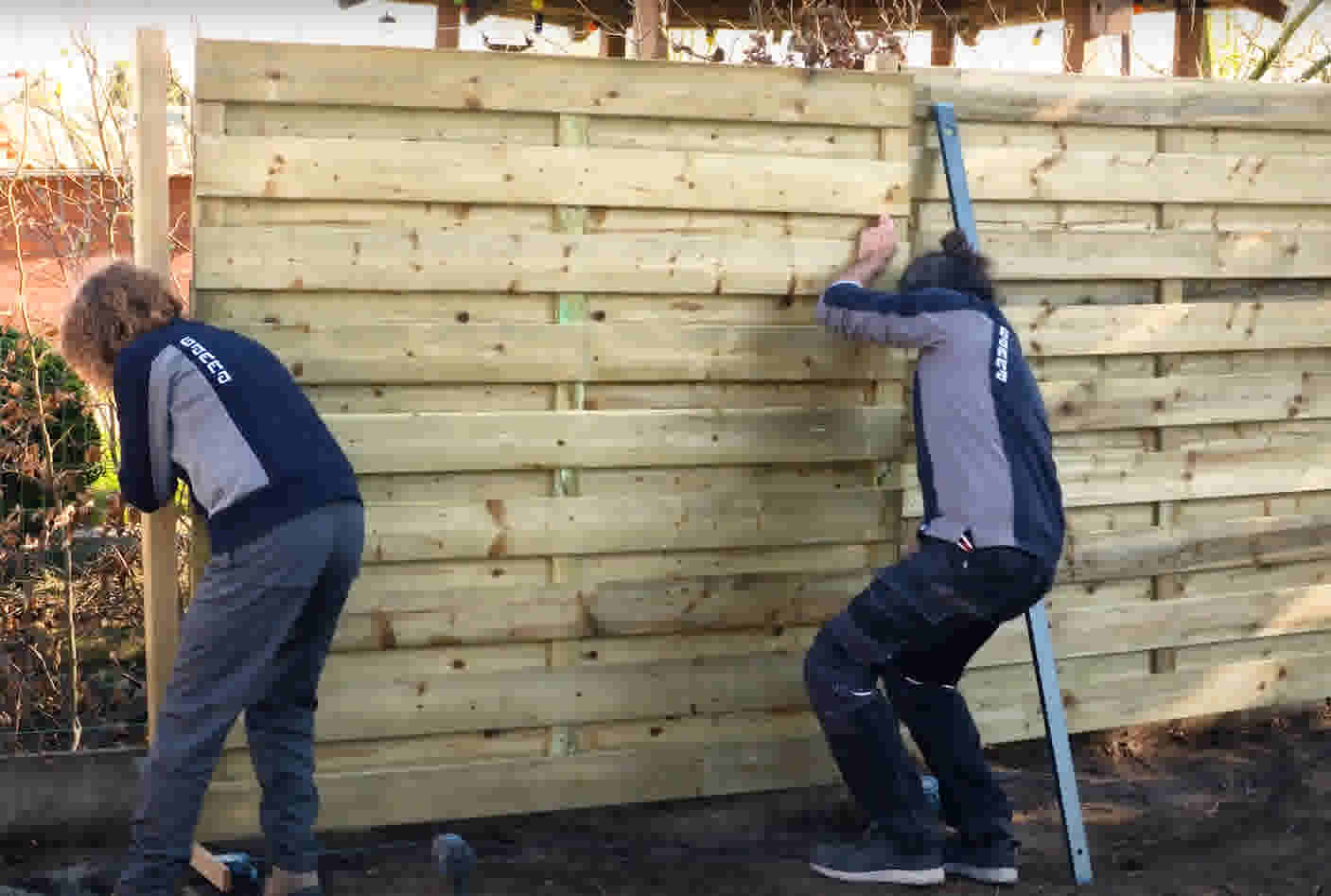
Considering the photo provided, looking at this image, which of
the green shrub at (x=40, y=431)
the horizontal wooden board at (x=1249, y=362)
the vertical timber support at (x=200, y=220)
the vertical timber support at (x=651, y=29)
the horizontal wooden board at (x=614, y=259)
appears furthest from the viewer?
the vertical timber support at (x=651, y=29)

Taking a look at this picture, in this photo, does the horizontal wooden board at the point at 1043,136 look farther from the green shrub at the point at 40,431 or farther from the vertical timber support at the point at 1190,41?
the vertical timber support at the point at 1190,41

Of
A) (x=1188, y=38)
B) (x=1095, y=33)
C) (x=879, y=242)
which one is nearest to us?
(x=879, y=242)

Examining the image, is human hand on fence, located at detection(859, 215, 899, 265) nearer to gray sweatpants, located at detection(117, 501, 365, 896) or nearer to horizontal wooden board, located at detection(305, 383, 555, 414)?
horizontal wooden board, located at detection(305, 383, 555, 414)

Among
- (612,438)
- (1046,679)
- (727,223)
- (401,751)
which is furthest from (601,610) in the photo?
(1046,679)

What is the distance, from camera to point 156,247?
4777mm

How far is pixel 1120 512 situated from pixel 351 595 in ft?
9.45

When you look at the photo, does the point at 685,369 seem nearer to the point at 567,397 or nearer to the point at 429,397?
the point at 567,397

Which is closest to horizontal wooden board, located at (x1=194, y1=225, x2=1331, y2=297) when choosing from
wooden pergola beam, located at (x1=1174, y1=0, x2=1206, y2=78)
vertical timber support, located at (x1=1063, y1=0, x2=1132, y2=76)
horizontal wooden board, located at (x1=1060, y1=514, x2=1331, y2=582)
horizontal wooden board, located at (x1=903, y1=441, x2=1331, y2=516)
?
horizontal wooden board, located at (x1=903, y1=441, x2=1331, y2=516)

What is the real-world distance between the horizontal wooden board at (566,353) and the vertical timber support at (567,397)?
5 centimetres

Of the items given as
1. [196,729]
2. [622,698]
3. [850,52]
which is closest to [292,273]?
[196,729]

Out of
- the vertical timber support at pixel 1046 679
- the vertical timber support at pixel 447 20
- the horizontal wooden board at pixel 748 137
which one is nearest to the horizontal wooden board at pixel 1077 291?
the vertical timber support at pixel 1046 679

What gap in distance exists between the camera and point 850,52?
19.8ft

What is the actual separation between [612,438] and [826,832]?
1.49 metres

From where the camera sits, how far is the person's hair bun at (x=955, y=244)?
5055 mm
